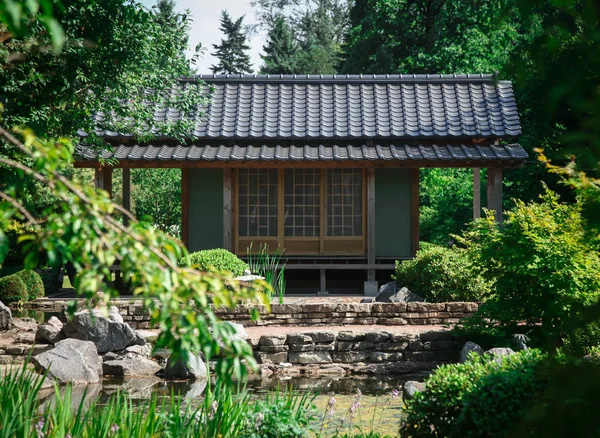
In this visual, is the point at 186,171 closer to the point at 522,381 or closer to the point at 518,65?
the point at 522,381

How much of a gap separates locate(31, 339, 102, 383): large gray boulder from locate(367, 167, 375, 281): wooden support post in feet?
24.0

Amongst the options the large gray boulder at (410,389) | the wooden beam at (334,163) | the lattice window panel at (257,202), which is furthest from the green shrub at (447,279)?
the large gray boulder at (410,389)

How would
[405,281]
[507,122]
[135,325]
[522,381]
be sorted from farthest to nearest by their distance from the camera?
[507,122] < [405,281] < [135,325] < [522,381]

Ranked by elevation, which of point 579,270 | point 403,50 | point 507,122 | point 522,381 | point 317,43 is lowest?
point 522,381

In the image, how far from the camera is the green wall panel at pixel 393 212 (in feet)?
56.5

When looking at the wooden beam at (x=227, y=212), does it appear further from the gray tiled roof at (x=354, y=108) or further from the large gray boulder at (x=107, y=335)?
the large gray boulder at (x=107, y=335)

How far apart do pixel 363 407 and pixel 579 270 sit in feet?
10.1

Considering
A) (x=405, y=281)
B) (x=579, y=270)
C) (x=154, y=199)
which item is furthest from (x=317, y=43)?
(x=579, y=270)

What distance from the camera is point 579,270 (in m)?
9.02

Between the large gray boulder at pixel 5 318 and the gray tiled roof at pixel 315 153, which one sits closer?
Answer: the large gray boulder at pixel 5 318

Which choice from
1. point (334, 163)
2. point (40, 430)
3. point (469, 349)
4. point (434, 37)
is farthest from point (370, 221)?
point (434, 37)

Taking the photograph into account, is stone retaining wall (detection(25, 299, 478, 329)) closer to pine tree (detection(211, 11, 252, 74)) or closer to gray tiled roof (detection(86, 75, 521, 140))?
gray tiled roof (detection(86, 75, 521, 140))

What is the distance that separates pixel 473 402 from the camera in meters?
5.29

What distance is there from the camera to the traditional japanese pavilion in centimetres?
1558
